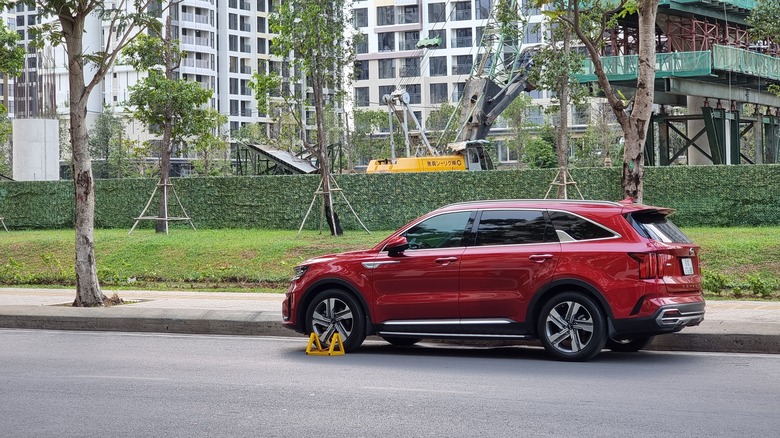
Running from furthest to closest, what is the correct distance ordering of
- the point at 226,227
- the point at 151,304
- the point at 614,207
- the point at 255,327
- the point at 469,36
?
the point at 469,36 → the point at 226,227 → the point at 151,304 → the point at 255,327 → the point at 614,207

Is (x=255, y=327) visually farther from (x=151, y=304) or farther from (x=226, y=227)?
(x=226, y=227)

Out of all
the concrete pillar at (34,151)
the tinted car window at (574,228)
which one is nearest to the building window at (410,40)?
the concrete pillar at (34,151)

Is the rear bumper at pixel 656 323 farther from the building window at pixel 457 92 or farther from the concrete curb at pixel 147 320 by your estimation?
the building window at pixel 457 92

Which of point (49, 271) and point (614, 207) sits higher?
point (614, 207)

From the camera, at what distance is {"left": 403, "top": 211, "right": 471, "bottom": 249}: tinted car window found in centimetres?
1229

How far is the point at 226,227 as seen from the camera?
35.6m

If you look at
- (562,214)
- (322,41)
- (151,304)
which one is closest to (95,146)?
(322,41)

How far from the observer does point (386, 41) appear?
9444 centimetres

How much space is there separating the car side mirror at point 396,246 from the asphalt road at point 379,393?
1.23m

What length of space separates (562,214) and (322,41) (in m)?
20.7

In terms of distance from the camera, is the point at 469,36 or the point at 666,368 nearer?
the point at 666,368

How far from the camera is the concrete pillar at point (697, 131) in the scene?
47.4 metres

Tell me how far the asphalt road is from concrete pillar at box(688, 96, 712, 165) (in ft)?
121

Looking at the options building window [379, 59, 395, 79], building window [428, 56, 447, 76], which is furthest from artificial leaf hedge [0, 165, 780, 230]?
building window [379, 59, 395, 79]
